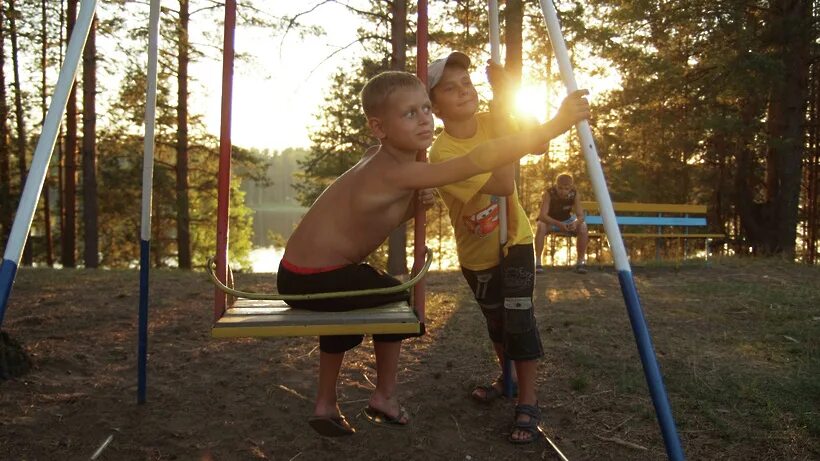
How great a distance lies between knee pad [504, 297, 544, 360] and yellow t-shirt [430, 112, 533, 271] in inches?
9.1

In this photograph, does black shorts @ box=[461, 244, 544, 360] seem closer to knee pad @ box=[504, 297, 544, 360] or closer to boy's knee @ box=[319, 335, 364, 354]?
knee pad @ box=[504, 297, 544, 360]

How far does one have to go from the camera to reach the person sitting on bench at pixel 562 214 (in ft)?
29.3

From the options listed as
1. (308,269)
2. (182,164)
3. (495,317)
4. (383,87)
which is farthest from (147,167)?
(182,164)

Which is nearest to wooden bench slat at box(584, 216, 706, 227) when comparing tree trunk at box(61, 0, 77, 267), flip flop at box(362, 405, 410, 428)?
flip flop at box(362, 405, 410, 428)

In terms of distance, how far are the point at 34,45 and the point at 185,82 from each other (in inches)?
182

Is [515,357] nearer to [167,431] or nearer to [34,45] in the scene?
[167,431]

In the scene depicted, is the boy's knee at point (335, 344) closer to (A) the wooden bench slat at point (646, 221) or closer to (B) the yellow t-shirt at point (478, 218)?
(B) the yellow t-shirt at point (478, 218)

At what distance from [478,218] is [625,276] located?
3.37 ft

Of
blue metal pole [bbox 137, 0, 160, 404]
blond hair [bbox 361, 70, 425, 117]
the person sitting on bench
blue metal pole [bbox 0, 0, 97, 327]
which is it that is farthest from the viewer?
the person sitting on bench

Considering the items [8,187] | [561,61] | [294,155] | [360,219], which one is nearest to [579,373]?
[360,219]

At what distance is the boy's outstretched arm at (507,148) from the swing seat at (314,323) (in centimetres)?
51

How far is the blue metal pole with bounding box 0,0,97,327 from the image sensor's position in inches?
65.4

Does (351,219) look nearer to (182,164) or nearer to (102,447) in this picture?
(102,447)

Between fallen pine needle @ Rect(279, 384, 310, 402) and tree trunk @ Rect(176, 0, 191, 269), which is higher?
tree trunk @ Rect(176, 0, 191, 269)
